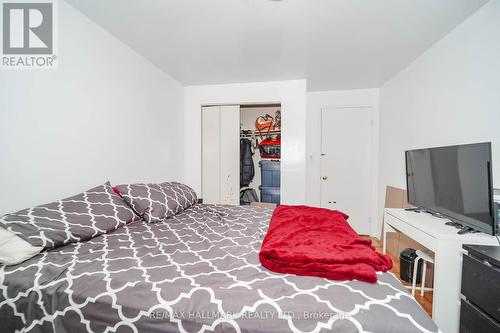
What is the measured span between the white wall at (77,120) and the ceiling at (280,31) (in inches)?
9.5

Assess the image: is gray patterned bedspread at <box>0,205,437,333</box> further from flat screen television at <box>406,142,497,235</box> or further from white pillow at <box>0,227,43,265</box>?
flat screen television at <box>406,142,497,235</box>

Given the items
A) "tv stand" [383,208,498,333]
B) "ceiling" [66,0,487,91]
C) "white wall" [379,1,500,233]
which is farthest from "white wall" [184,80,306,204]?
"tv stand" [383,208,498,333]

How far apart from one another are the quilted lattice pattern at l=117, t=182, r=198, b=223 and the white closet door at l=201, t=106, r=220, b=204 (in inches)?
48.3

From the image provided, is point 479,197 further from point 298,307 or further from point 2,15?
point 2,15

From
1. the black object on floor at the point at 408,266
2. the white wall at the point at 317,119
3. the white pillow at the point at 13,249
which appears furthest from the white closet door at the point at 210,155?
the black object on floor at the point at 408,266

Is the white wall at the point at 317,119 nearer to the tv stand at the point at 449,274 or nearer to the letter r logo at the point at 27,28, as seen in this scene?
the tv stand at the point at 449,274

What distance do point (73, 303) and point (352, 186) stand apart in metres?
3.59

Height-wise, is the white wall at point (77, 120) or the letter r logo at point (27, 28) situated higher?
the letter r logo at point (27, 28)

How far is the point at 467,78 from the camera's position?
1645 mm

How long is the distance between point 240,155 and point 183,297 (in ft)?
9.66

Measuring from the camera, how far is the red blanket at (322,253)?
928 mm

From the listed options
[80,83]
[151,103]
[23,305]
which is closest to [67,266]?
[23,305]

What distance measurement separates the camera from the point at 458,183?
1.47 meters

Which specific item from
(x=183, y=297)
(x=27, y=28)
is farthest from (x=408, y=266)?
(x=27, y=28)
